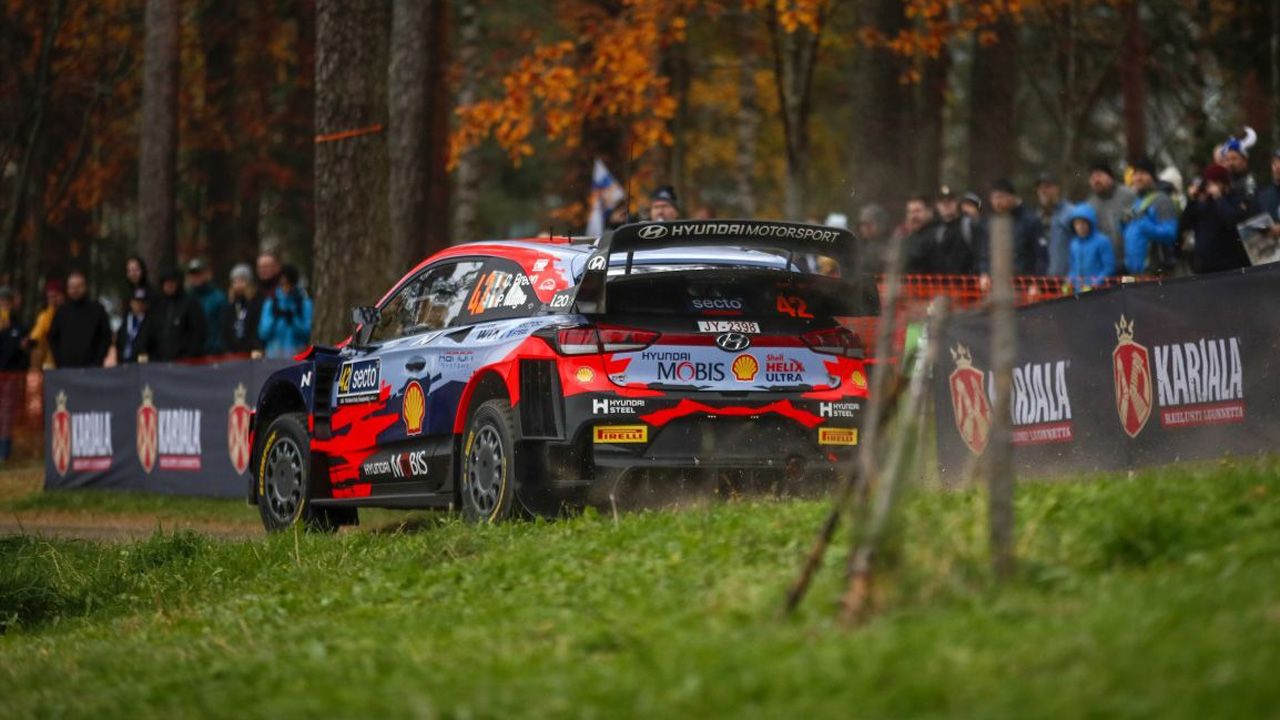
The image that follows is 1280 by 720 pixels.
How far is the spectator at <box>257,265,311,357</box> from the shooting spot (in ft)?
76.2

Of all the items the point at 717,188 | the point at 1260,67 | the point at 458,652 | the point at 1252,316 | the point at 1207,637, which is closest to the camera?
the point at 1207,637

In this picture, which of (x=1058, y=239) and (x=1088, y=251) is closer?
(x=1088, y=251)

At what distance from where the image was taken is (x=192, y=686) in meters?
8.01

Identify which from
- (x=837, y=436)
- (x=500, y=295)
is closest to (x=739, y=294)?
(x=837, y=436)

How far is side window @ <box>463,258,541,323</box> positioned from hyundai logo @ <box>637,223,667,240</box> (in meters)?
0.93

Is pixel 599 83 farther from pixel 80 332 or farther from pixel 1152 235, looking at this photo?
pixel 1152 235

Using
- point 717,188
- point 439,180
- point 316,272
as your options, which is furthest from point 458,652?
point 717,188

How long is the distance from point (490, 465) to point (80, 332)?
16.0 meters

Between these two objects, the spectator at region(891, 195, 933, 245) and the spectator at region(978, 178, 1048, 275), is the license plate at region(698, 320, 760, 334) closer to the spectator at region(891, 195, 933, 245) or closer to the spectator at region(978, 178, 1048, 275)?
the spectator at region(978, 178, 1048, 275)

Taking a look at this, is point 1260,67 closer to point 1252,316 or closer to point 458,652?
point 1252,316

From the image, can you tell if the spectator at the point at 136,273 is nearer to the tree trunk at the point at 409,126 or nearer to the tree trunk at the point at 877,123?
the tree trunk at the point at 409,126

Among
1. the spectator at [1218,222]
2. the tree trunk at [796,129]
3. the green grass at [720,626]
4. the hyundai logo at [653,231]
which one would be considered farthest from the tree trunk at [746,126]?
the green grass at [720,626]

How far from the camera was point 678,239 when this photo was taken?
12.0 metres

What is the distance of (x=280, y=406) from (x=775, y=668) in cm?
973
